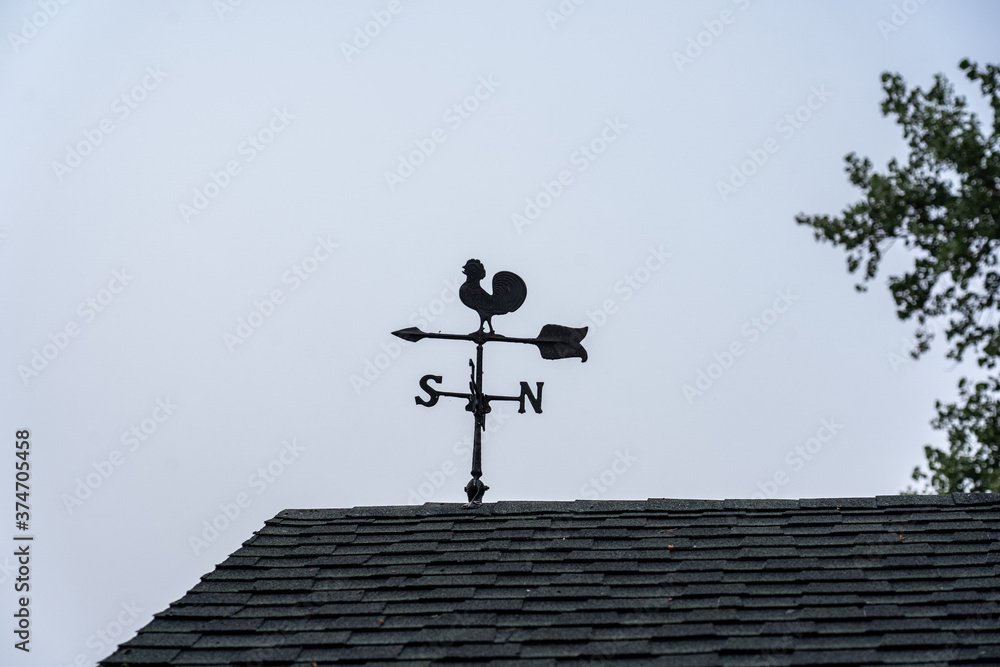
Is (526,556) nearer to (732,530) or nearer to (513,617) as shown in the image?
(513,617)

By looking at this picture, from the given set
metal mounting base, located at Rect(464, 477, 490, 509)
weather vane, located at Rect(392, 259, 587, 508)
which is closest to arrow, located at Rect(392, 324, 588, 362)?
weather vane, located at Rect(392, 259, 587, 508)

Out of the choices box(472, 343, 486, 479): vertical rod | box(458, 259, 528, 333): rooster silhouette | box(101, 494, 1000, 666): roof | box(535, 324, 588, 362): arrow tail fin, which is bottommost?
box(101, 494, 1000, 666): roof

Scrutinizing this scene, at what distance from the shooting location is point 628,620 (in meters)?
4.14

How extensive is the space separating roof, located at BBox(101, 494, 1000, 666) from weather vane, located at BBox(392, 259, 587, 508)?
50cm

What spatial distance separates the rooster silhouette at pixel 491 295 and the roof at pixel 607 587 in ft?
3.45

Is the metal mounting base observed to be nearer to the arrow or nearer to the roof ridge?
the roof ridge

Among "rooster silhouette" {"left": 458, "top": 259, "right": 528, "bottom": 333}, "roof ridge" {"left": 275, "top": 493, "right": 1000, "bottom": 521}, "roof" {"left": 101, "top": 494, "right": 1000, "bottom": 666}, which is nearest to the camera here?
"roof" {"left": 101, "top": 494, "right": 1000, "bottom": 666}

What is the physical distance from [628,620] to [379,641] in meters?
0.94

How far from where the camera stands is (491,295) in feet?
18.6

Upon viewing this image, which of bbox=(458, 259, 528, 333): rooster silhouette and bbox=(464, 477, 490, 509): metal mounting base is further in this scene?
bbox=(458, 259, 528, 333): rooster silhouette

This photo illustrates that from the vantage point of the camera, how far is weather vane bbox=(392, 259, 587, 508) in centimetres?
542

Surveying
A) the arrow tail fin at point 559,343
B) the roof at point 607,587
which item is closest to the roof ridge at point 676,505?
the roof at point 607,587

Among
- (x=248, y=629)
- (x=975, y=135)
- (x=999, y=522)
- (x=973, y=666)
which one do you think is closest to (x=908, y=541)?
A: (x=999, y=522)

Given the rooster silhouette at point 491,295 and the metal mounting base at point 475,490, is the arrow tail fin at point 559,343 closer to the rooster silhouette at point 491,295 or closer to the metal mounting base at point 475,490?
the rooster silhouette at point 491,295
